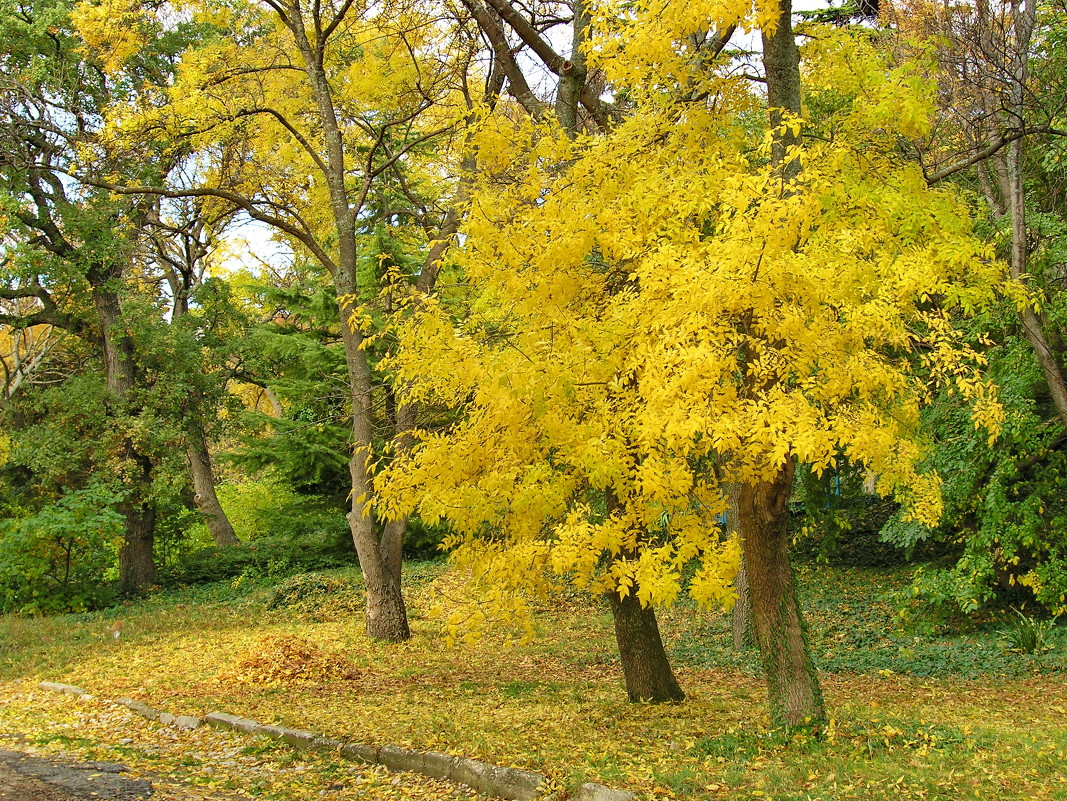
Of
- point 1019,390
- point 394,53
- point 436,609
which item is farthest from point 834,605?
point 394,53

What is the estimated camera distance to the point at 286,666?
9.53m

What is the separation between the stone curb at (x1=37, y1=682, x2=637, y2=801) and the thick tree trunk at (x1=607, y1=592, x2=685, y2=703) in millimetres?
2158

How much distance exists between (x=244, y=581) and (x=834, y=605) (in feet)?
36.5

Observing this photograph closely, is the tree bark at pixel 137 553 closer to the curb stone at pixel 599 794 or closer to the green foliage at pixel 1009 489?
the green foliage at pixel 1009 489

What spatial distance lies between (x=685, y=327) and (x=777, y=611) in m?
2.39

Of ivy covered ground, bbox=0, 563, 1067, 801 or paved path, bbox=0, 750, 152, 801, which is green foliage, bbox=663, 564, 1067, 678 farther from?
paved path, bbox=0, 750, 152, 801

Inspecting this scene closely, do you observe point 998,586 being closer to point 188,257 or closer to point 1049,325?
point 1049,325

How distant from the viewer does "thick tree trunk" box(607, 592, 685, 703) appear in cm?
759

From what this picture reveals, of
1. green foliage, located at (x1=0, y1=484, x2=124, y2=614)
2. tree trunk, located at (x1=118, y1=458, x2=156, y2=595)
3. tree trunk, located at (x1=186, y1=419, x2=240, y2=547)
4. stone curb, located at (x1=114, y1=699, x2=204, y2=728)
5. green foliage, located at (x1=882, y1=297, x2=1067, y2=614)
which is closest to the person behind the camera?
stone curb, located at (x1=114, y1=699, x2=204, y2=728)

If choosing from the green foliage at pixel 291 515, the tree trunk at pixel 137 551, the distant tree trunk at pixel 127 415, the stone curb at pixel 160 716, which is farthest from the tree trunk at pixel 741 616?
the tree trunk at pixel 137 551

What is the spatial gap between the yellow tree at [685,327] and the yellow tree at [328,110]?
303 centimetres

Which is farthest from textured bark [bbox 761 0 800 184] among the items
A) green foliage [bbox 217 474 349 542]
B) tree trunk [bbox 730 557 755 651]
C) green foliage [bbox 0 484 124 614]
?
green foliage [bbox 217 474 349 542]

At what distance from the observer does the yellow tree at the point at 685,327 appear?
494 centimetres

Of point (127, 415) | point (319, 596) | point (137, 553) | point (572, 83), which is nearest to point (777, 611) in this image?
point (572, 83)
